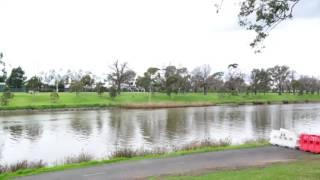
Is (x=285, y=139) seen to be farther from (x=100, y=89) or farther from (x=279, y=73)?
(x=279, y=73)

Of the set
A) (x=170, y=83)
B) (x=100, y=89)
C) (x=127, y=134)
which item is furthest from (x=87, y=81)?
(x=127, y=134)

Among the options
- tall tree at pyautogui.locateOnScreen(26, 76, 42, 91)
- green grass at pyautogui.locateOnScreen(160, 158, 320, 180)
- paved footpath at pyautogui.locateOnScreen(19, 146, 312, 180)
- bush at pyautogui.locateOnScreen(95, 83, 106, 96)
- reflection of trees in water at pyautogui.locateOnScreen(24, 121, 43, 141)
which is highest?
tall tree at pyautogui.locateOnScreen(26, 76, 42, 91)

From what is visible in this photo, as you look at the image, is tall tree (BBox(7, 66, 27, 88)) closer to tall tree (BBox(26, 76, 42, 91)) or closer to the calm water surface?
tall tree (BBox(26, 76, 42, 91))

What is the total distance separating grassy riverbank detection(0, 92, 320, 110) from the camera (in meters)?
71.5

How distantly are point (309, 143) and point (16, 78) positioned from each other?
91556 mm

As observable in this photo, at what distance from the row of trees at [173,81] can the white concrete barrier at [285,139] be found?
68.6 m

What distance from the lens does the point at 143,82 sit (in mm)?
99188

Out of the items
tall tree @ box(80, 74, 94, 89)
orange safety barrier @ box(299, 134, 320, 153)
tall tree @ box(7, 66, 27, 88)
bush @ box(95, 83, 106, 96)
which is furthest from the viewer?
tall tree @ box(7, 66, 27, 88)

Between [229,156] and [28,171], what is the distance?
8191 mm

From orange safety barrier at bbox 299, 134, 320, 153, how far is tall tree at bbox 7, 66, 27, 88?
294 feet

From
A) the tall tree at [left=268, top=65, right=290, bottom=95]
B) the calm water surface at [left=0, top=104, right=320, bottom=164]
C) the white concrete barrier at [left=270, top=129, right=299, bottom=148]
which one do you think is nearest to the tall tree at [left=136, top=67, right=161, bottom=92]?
the tall tree at [left=268, top=65, right=290, bottom=95]

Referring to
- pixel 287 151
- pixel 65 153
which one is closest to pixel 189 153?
pixel 287 151

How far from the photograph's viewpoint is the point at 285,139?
21047 millimetres

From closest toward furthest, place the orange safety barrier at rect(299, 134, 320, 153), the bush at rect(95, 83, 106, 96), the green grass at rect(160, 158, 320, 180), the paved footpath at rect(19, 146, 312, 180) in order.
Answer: the green grass at rect(160, 158, 320, 180) < the paved footpath at rect(19, 146, 312, 180) < the orange safety barrier at rect(299, 134, 320, 153) < the bush at rect(95, 83, 106, 96)
